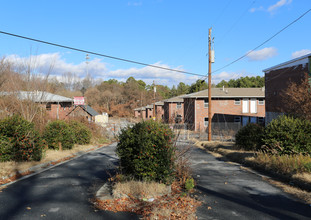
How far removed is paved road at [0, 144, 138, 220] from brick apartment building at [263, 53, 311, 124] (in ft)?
54.5

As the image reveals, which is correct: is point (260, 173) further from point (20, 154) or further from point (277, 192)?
point (20, 154)

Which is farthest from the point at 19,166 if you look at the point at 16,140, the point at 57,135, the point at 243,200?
the point at 243,200

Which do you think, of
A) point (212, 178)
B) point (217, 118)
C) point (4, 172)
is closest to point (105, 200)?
point (212, 178)

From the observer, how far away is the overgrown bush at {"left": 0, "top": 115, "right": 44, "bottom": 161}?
11.4 metres

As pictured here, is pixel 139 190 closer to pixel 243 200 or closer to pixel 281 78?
pixel 243 200

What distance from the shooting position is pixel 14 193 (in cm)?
772

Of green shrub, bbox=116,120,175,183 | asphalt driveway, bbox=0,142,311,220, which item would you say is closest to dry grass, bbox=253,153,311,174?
asphalt driveway, bbox=0,142,311,220

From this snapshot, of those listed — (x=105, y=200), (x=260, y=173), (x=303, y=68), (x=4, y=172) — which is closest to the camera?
(x=105, y=200)

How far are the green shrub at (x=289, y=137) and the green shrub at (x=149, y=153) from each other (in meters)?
6.38

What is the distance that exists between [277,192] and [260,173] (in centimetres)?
320

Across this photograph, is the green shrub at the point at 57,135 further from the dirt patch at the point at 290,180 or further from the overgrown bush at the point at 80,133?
the dirt patch at the point at 290,180

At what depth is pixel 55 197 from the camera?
7.28 meters

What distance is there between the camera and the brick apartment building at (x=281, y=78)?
71.0ft

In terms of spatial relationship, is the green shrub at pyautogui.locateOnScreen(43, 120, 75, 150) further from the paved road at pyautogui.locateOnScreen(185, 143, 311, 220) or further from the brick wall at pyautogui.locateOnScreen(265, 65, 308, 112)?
the brick wall at pyautogui.locateOnScreen(265, 65, 308, 112)
